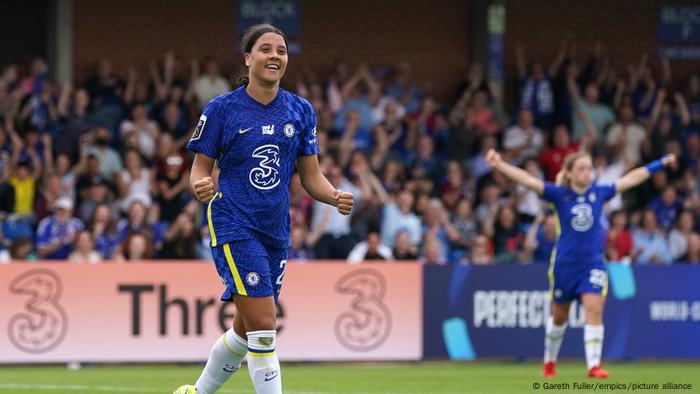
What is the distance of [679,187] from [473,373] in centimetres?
664

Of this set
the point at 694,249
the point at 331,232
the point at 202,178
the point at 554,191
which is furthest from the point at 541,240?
the point at 202,178

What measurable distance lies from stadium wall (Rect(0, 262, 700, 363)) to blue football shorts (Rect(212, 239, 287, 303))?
7605mm

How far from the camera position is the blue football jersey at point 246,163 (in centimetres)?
783

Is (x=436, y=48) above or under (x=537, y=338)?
above

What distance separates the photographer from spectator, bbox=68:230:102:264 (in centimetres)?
1581

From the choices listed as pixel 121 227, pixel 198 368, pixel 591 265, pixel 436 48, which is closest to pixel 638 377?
pixel 591 265

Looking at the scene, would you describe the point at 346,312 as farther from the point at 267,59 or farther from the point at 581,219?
the point at 267,59

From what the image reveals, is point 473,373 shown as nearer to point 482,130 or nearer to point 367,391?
point 367,391

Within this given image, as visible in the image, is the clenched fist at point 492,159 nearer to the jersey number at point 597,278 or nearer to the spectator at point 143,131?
the jersey number at point 597,278

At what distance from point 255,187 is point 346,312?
26.8ft

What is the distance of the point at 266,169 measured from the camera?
25.8 feet

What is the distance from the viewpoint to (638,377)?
1350 centimetres

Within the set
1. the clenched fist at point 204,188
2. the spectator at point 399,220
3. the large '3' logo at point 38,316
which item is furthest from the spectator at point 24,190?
the clenched fist at point 204,188

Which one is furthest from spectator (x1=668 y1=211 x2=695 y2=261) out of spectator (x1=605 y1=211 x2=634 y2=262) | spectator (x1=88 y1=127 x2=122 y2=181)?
spectator (x1=88 y1=127 x2=122 y2=181)
